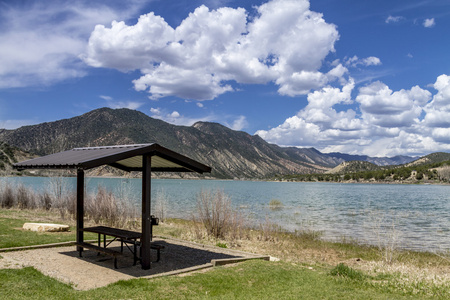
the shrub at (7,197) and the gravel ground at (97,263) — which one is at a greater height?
the shrub at (7,197)

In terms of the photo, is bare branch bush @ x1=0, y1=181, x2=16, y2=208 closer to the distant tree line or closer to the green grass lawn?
the green grass lawn

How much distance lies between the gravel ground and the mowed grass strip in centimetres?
46

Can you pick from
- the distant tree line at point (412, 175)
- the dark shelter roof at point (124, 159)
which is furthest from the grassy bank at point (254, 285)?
the distant tree line at point (412, 175)

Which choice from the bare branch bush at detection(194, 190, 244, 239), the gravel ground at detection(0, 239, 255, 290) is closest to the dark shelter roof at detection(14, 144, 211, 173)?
the gravel ground at detection(0, 239, 255, 290)

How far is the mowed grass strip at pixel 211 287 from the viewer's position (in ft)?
19.4

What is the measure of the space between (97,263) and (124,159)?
2.47 meters

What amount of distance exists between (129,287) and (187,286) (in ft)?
3.30

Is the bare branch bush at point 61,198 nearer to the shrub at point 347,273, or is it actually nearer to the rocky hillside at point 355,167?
the shrub at point 347,273

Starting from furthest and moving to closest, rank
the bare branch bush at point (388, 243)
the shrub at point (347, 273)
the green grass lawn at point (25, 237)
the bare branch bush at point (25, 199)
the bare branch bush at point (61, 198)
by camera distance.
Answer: the bare branch bush at point (25, 199) < the bare branch bush at point (61, 198) < the bare branch bush at point (388, 243) < the green grass lawn at point (25, 237) < the shrub at point (347, 273)

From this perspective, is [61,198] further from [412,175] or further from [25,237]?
[412,175]

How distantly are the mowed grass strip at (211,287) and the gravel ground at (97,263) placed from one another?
1.50 feet

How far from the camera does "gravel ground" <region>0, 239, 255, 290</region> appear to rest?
713 centimetres

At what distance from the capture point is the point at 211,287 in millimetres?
6637

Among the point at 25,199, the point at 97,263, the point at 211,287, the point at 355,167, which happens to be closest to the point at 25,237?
the point at 97,263
